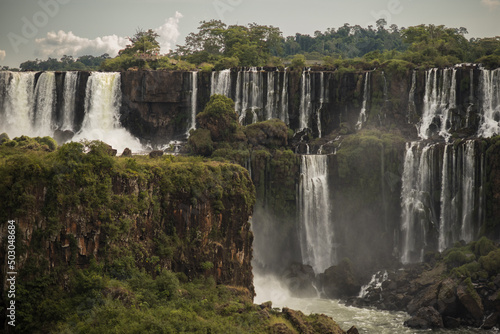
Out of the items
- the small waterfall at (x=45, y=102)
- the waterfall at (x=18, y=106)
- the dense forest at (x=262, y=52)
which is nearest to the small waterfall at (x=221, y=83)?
the dense forest at (x=262, y=52)

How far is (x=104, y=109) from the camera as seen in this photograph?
5541 cm

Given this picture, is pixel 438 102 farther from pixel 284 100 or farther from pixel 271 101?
pixel 271 101

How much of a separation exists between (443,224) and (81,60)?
230 feet

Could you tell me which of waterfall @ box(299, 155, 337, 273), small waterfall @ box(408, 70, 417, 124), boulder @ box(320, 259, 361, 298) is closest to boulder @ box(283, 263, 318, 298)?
boulder @ box(320, 259, 361, 298)

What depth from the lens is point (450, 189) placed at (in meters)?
44.2

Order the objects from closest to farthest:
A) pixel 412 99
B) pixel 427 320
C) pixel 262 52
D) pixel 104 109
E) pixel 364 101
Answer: pixel 427 320 < pixel 412 99 < pixel 364 101 < pixel 104 109 < pixel 262 52

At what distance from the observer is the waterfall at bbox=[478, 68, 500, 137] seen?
48094 mm

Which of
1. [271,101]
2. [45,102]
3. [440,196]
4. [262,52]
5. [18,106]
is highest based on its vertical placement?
[262,52]

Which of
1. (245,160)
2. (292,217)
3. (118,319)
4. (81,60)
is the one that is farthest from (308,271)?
(81,60)

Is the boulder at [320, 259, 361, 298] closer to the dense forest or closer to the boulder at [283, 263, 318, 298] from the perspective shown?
the boulder at [283, 263, 318, 298]

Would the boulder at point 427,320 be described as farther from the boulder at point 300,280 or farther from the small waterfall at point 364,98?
the small waterfall at point 364,98

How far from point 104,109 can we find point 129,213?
27723mm

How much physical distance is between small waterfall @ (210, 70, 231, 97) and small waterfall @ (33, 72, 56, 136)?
42.8ft

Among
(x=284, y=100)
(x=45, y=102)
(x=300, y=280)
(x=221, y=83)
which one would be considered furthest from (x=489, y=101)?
(x=45, y=102)
